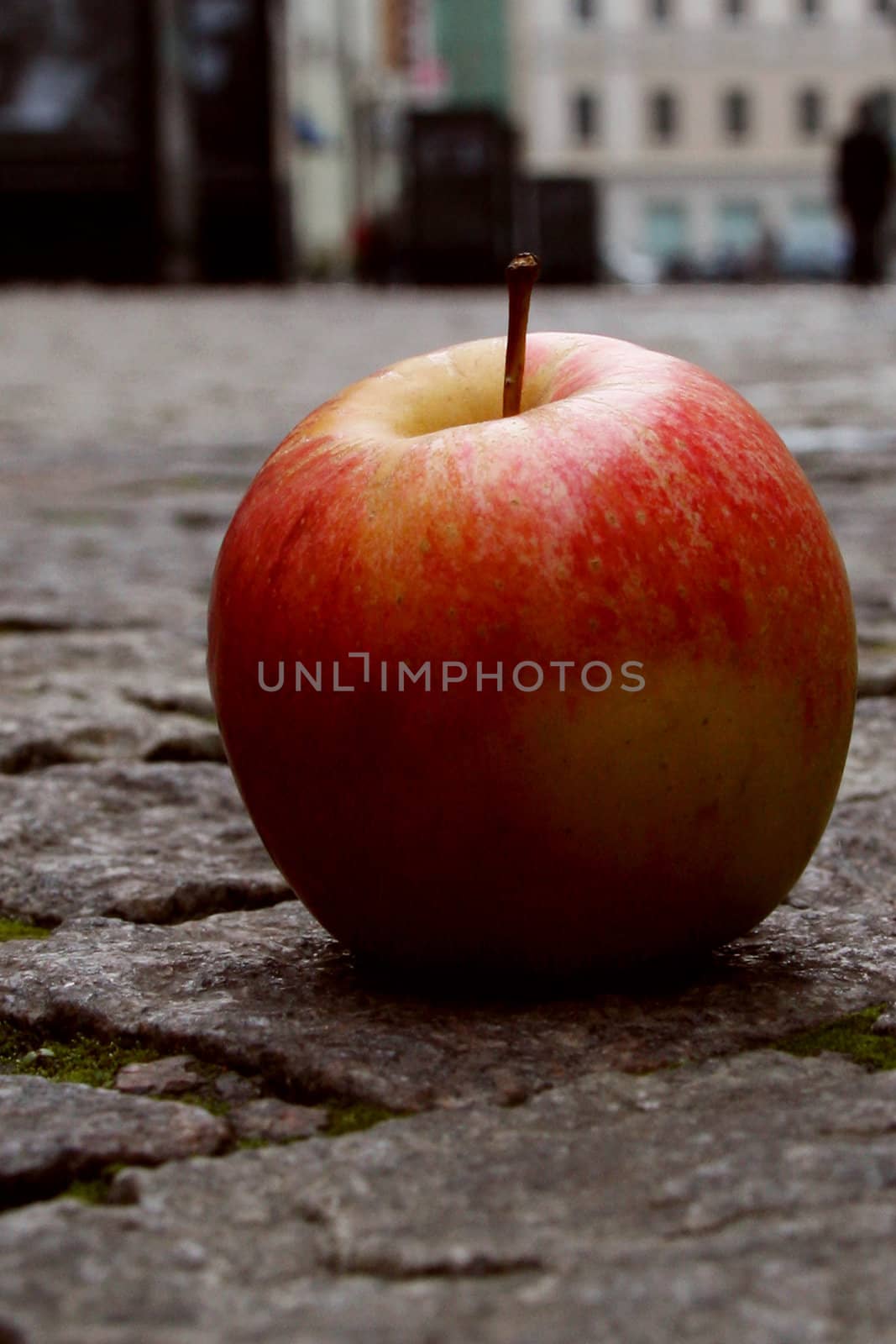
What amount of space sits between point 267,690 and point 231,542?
155mm

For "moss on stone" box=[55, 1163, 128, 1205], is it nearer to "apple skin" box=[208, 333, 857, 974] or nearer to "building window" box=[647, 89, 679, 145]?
"apple skin" box=[208, 333, 857, 974]

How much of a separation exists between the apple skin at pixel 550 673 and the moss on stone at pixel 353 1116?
226 mm

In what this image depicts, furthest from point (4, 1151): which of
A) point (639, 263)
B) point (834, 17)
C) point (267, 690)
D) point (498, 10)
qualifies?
point (834, 17)

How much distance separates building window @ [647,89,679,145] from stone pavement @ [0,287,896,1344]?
6862 centimetres

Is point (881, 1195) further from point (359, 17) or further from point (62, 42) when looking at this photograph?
point (359, 17)

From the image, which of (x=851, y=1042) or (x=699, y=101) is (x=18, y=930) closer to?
(x=851, y=1042)

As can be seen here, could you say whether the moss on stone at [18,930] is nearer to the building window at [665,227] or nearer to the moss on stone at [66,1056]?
the moss on stone at [66,1056]

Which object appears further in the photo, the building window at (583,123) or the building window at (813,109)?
the building window at (813,109)

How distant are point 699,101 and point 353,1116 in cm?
7059

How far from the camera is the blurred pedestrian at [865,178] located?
23.2 m

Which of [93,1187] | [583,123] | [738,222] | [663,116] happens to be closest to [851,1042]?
[93,1187]

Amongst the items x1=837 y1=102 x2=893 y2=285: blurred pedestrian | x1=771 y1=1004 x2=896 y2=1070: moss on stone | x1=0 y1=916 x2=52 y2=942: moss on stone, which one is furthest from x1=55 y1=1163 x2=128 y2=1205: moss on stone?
x1=837 y1=102 x2=893 y2=285: blurred pedestrian

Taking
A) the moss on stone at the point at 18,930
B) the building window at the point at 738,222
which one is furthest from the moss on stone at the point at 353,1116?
the building window at the point at 738,222

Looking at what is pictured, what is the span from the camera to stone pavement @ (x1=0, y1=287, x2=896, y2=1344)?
1168 millimetres
